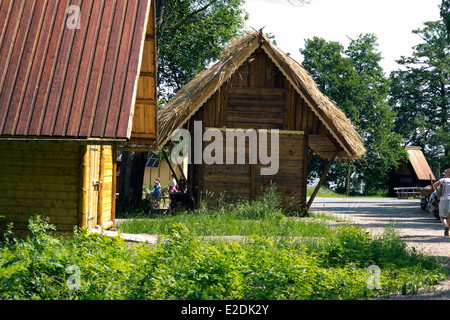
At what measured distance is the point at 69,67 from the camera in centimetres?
1091

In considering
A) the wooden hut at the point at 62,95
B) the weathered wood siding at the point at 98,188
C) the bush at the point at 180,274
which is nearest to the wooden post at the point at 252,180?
the weathered wood siding at the point at 98,188

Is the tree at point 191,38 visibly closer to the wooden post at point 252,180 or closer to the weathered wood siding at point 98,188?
the wooden post at point 252,180

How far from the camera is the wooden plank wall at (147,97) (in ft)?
41.5

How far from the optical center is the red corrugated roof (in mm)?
10117

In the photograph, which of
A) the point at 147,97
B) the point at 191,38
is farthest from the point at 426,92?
the point at 147,97

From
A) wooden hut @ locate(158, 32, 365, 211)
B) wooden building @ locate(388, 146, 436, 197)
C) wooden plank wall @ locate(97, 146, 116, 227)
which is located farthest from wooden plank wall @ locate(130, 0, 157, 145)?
wooden building @ locate(388, 146, 436, 197)

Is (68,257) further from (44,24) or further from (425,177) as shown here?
(425,177)

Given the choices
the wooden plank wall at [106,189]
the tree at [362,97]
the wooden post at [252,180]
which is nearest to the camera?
the wooden plank wall at [106,189]

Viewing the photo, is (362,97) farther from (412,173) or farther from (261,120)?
(261,120)

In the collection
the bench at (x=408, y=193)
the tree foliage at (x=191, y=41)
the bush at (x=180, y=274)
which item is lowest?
the bush at (x=180, y=274)

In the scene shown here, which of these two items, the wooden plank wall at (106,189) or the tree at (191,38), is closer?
the wooden plank wall at (106,189)

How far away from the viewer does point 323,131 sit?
1909 cm

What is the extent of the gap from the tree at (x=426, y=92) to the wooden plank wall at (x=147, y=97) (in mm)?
45276

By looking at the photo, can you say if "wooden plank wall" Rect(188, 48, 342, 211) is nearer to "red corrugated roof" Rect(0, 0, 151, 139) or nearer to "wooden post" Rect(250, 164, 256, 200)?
"wooden post" Rect(250, 164, 256, 200)
